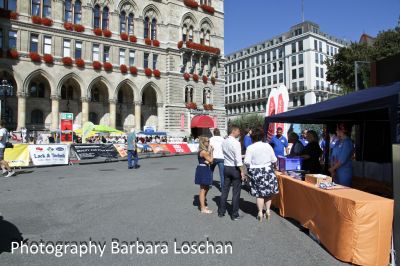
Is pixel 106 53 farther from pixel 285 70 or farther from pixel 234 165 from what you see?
pixel 285 70

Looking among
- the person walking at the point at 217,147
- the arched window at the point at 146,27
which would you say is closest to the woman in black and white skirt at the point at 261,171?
the person walking at the point at 217,147

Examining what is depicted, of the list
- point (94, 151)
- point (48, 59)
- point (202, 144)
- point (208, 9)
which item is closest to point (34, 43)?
point (48, 59)

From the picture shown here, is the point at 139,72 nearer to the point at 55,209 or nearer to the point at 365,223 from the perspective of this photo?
the point at 55,209

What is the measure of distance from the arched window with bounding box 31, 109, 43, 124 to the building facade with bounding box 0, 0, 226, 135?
96mm

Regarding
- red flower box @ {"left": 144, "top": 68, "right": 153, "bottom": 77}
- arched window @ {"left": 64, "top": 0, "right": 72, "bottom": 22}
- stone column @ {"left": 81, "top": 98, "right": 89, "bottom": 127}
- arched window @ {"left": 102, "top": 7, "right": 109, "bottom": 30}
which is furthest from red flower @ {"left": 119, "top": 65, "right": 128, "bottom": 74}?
arched window @ {"left": 64, "top": 0, "right": 72, "bottom": 22}

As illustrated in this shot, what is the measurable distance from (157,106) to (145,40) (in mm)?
8121

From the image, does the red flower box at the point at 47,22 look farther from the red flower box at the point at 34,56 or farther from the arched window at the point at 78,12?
the red flower box at the point at 34,56

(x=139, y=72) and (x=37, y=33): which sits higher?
(x=37, y=33)

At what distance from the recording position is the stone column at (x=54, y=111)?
1326 inches

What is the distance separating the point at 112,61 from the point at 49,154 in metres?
21.8

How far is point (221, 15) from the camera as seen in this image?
154ft

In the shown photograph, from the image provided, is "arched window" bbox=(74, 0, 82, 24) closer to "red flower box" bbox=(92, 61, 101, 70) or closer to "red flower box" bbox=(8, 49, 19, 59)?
"red flower box" bbox=(92, 61, 101, 70)

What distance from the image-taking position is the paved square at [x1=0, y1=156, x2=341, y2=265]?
4.75m

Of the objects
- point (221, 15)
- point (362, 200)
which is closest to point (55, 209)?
point (362, 200)
